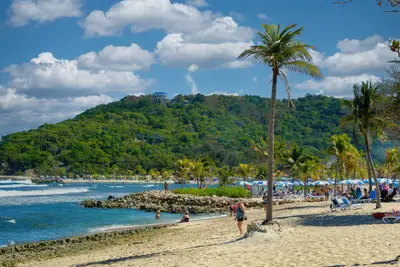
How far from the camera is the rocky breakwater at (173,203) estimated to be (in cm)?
3997

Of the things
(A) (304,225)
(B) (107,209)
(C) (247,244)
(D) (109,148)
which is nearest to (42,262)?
(C) (247,244)

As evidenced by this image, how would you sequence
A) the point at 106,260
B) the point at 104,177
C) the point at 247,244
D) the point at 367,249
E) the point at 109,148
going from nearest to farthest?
Result: the point at 367,249
the point at 247,244
the point at 106,260
the point at 104,177
the point at 109,148

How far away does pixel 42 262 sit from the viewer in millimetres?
17453

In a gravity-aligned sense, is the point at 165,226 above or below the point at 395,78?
below

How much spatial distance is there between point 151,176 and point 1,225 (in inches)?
5667

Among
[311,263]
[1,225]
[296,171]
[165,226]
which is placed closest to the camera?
[311,263]

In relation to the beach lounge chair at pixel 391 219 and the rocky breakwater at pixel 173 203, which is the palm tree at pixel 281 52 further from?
the rocky breakwater at pixel 173 203

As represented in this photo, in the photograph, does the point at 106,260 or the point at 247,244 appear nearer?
the point at 247,244

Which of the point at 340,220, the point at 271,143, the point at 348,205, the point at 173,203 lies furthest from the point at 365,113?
the point at 173,203

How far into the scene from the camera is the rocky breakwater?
131 feet

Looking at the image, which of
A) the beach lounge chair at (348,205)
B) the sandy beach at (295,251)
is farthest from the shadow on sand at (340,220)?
the beach lounge chair at (348,205)

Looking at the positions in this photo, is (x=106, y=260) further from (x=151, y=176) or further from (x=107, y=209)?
(x=151, y=176)

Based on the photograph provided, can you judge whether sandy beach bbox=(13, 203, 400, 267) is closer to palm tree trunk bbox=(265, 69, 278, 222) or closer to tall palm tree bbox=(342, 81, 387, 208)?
palm tree trunk bbox=(265, 69, 278, 222)

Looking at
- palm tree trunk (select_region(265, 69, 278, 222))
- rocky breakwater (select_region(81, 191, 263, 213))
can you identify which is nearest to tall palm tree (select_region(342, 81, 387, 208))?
palm tree trunk (select_region(265, 69, 278, 222))
